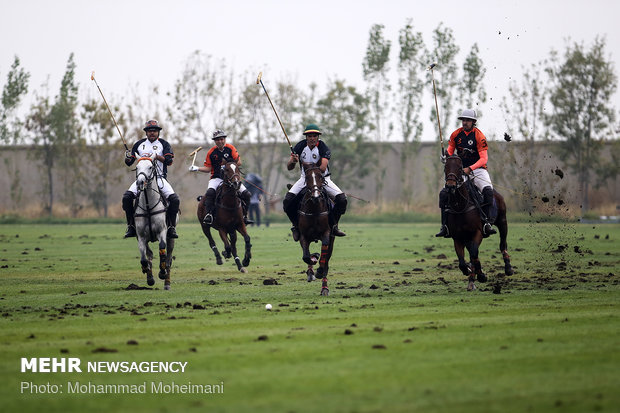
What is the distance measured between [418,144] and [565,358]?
52869 mm

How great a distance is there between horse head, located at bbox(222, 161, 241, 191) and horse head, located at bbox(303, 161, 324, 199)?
5.17m

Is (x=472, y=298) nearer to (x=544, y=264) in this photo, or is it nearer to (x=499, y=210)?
(x=499, y=210)

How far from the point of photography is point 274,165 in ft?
213

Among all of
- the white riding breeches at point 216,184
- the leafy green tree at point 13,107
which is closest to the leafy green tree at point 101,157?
the leafy green tree at point 13,107

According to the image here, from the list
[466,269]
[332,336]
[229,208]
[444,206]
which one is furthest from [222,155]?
[332,336]

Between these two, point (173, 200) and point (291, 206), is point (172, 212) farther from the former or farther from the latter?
point (291, 206)

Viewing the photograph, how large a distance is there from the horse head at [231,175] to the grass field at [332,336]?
1994mm

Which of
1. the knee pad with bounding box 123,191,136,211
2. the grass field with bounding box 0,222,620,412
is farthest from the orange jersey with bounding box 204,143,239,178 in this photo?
the knee pad with bounding box 123,191,136,211

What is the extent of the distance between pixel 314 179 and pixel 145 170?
10.3ft

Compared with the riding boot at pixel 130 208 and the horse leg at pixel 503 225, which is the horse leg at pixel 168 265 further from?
the horse leg at pixel 503 225

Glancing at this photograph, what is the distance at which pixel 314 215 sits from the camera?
17750 millimetres

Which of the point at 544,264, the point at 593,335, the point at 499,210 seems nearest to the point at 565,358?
the point at 593,335

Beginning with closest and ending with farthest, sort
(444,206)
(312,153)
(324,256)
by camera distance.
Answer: (324,256) < (444,206) < (312,153)

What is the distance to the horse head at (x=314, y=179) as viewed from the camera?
17.4 meters
